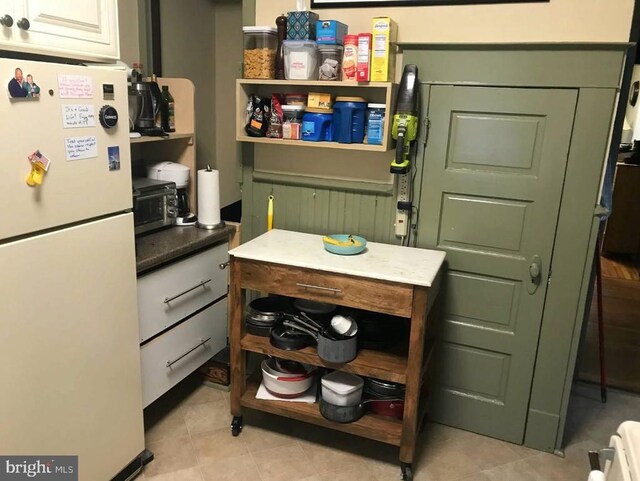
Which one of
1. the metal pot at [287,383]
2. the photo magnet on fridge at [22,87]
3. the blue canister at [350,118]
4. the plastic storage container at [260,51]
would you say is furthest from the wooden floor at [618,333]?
the photo magnet on fridge at [22,87]

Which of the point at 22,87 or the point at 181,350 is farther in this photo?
the point at 181,350

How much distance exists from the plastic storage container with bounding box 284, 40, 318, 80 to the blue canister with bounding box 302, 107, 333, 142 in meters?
0.15

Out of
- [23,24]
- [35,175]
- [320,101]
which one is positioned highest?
[23,24]

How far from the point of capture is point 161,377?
2.31m

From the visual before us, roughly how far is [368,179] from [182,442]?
56.7 inches

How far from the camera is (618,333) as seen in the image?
12.3 ft

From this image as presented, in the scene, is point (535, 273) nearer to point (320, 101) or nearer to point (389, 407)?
point (389, 407)

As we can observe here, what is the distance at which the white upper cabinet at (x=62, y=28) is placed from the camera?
1.41 metres

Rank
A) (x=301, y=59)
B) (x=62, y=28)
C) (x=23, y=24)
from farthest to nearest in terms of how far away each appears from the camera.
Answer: (x=301, y=59) < (x=62, y=28) < (x=23, y=24)

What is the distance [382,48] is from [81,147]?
1.20 metres

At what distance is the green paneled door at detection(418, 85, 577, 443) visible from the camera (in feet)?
7.02

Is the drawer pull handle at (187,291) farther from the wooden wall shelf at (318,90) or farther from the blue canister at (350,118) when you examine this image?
the blue canister at (350,118)
